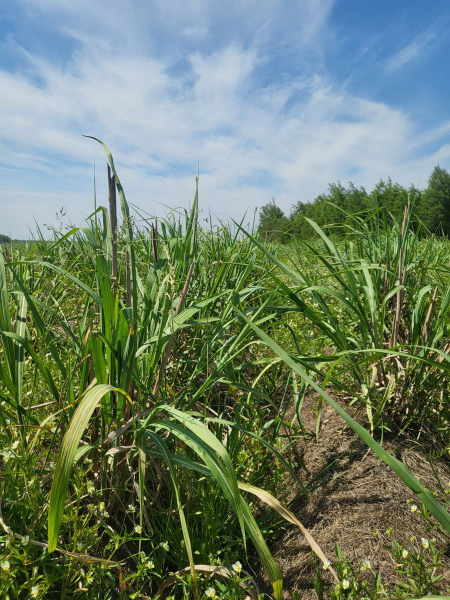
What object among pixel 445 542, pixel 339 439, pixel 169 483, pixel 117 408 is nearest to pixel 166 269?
pixel 117 408

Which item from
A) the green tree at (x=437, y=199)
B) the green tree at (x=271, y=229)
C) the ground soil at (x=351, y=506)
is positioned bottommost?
the ground soil at (x=351, y=506)

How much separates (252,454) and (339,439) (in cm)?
36

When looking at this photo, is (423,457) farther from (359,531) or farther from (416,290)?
(416,290)

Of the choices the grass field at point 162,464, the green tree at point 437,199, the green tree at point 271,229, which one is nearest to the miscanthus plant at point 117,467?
the grass field at point 162,464

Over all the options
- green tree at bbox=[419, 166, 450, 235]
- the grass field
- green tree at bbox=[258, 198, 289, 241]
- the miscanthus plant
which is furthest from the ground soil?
green tree at bbox=[419, 166, 450, 235]

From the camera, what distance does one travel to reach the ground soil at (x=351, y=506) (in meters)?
1.18

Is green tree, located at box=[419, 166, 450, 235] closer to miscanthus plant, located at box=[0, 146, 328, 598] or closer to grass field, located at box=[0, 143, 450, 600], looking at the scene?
grass field, located at box=[0, 143, 450, 600]

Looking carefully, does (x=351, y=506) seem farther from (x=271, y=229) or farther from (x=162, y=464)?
(x=271, y=229)

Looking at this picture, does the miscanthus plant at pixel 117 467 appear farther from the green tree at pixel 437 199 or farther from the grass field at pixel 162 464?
the green tree at pixel 437 199

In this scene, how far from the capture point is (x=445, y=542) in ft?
3.95

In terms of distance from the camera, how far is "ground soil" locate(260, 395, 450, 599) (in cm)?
118

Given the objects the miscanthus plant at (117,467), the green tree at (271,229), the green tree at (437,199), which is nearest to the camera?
the miscanthus plant at (117,467)

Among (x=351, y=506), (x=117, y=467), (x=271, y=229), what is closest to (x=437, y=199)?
(x=271, y=229)

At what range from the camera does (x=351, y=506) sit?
51.8 inches
